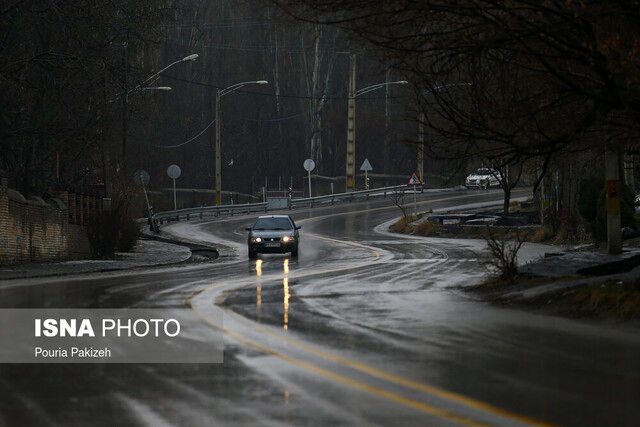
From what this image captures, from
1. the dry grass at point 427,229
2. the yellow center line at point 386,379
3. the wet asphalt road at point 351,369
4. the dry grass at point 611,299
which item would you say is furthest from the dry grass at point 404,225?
the yellow center line at point 386,379

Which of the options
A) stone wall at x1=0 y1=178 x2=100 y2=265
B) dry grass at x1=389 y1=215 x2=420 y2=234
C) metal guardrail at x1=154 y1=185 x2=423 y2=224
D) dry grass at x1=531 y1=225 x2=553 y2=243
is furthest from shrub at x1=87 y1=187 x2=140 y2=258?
metal guardrail at x1=154 y1=185 x2=423 y2=224

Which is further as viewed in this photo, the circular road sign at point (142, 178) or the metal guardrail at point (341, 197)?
the metal guardrail at point (341, 197)

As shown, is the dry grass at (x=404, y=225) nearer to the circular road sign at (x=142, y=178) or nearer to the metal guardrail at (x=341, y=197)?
the circular road sign at (x=142, y=178)

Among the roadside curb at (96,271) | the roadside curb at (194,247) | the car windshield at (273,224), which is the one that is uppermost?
the car windshield at (273,224)

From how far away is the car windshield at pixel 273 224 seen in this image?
41.4 m

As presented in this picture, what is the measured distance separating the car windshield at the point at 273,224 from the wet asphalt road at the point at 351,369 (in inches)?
694

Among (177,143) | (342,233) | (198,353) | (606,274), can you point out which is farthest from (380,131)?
(198,353)

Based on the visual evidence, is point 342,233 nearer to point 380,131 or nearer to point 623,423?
point 380,131

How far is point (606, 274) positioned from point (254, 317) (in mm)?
7214

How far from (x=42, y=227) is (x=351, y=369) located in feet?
79.9

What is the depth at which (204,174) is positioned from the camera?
8344 centimetres

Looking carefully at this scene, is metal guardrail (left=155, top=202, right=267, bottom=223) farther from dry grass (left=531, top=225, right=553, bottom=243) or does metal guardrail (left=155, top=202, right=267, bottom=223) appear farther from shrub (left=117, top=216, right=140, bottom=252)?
dry grass (left=531, top=225, right=553, bottom=243)

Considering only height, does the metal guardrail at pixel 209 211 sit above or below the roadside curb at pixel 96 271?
above

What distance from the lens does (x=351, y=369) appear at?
1143cm
